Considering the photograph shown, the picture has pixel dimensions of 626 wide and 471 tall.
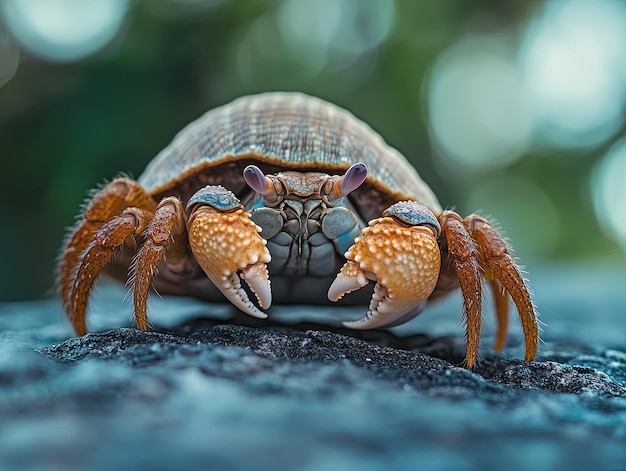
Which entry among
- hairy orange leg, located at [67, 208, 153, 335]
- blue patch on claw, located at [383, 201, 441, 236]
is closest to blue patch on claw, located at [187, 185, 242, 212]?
hairy orange leg, located at [67, 208, 153, 335]

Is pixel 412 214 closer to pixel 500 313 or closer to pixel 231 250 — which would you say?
pixel 231 250

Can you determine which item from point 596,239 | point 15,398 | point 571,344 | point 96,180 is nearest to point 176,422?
point 15,398

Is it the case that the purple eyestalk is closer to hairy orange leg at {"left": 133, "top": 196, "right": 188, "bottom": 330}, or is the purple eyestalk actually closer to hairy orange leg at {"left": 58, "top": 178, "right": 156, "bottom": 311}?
hairy orange leg at {"left": 133, "top": 196, "right": 188, "bottom": 330}

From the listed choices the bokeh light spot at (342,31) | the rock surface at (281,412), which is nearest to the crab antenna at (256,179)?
the rock surface at (281,412)

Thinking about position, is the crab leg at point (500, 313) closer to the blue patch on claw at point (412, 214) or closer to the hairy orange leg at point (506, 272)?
the hairy orange leg at point (506, 272)

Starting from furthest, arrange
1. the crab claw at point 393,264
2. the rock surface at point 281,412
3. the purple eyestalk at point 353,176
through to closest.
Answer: the purple eyestalk at point 353,176, the crab claw at point 393,264, the rock surface at point 281,412

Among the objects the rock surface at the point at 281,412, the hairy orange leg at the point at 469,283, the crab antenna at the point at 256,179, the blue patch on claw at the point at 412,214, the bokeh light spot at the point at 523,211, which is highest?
the bokeh light spot at the point at 523,211
